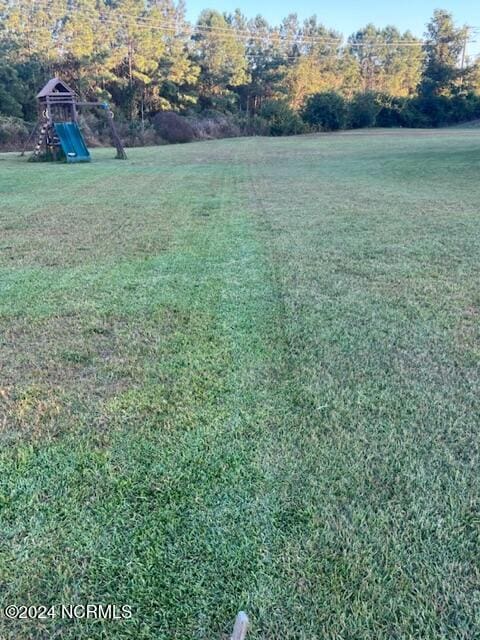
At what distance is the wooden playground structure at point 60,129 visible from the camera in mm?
15789

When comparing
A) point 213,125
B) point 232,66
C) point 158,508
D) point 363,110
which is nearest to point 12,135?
point 213,125

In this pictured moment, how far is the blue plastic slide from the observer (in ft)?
51.3

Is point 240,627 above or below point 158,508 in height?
above

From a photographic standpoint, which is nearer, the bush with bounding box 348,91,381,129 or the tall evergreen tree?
the bush with bounding box 348,91,381,129

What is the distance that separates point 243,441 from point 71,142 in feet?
52.8

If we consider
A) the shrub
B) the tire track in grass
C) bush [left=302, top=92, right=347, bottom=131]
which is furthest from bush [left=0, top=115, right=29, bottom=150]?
the shrub

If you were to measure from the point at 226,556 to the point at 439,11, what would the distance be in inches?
2474

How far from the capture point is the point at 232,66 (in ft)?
133

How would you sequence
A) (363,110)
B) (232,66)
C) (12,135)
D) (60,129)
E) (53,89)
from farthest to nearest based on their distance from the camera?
(363,110) → (232,66) → (12,135) → (53,89) → (60,129)

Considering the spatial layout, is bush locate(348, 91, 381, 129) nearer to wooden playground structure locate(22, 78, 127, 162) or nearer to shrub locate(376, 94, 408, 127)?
shrub locate(376, 94, 408, 127)

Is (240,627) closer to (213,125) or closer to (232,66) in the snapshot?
(213,125)

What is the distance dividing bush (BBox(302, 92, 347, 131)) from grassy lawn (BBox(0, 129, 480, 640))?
38553mm

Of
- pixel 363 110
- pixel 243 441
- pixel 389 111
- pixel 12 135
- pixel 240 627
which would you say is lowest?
pixel 243 441

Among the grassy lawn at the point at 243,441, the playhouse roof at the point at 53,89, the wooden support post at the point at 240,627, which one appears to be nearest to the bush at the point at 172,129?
the playhouse roof at the point at 53,89
